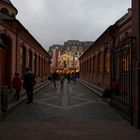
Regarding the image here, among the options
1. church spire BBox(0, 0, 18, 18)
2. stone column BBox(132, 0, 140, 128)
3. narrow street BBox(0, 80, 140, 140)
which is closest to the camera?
narrow street BBox(0, 80, 140, 140)

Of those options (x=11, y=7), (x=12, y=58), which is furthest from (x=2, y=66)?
(x=11, y=7)

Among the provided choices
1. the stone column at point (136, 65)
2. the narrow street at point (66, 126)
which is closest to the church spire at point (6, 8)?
the narrow street at point (66, 126)

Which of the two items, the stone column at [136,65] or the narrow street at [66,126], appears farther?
the stone column at [136,65]

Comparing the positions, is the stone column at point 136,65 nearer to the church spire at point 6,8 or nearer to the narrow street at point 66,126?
the narrow street at point 66,126

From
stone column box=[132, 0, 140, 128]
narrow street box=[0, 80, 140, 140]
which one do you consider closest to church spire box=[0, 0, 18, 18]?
narrow street box=[0, 80, 140, 140]

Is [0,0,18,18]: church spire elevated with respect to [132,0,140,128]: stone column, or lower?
elevated

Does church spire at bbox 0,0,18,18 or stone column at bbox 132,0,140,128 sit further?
church spire at bbox 0,0,18,18

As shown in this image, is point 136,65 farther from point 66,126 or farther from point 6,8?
point 6,8

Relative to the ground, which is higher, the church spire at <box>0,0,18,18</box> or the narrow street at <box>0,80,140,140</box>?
the church spire at <box>0,0,18,18</box>

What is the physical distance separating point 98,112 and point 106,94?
4866 millimetres

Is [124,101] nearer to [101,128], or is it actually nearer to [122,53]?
[122,53]

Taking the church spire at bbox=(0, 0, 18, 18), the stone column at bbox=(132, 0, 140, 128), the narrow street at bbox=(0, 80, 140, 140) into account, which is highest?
the church spire at bbox=(0, 0, 18, 18)

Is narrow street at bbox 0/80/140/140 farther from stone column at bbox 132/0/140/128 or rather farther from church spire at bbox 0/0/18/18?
church spire at bbox 0/0/18/18

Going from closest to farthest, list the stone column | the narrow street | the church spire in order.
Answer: the narrow street → the stone column → the church spire
